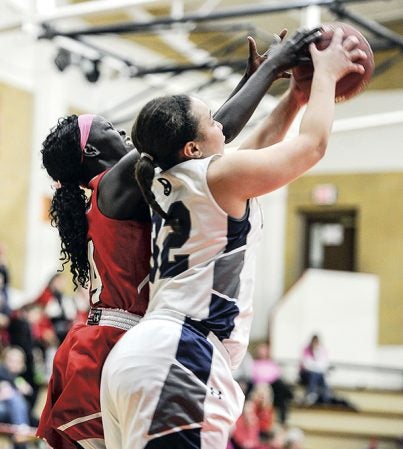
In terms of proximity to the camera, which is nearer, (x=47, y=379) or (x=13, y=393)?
(x=13, y=393)

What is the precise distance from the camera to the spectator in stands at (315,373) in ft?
45.2

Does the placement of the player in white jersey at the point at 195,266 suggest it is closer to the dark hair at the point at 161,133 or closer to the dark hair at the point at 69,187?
the dark hair at the point at 161,133

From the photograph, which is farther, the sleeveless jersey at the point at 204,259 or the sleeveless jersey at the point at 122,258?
the sleeveless jersey at the point at 122,258

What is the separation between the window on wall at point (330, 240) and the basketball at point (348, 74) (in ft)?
44.5

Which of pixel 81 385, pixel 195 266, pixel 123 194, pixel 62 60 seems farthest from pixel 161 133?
pixel 62 60

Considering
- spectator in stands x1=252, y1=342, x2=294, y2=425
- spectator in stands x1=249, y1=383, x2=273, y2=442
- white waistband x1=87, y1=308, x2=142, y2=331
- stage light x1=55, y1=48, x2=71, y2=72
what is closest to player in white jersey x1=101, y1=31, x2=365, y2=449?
white waistband x1=87, y1=308, x2=142, y2=331

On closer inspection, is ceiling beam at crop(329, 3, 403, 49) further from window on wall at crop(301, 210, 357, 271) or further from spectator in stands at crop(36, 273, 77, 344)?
window on wall at crop(301, 210, 357, 271)

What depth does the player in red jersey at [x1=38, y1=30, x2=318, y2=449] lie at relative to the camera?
323 cm

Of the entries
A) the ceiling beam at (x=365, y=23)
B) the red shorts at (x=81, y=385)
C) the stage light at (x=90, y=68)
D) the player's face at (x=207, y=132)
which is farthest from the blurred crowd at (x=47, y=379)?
the player's face at (x=207, y=132)

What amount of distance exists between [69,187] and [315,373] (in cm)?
1097

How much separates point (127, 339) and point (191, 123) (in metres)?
0.71

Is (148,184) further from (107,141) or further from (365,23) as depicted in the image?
(365,23)

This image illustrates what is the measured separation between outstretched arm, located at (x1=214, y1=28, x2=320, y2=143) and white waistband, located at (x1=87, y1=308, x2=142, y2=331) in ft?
2.31

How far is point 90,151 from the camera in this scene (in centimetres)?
338
